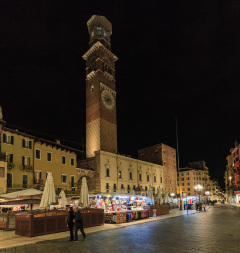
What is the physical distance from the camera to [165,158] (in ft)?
224

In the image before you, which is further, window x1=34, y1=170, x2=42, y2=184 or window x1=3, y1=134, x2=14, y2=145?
window x1=34, y1=170, x2=42, y2=184

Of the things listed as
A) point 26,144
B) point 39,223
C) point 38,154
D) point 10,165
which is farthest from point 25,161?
point 39,223

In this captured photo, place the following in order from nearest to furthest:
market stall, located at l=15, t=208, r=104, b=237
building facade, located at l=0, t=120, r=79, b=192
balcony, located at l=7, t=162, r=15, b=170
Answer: market stall, located at l=15, t=208, r=104, b=237 < balcony, located at l=7, t=162, r=15, b=170 < building facade, located at l=0, t=120, r=79, b=192

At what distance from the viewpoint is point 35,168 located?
31156mm

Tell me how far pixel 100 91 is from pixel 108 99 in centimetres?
286

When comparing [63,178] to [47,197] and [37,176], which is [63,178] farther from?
[47,197]

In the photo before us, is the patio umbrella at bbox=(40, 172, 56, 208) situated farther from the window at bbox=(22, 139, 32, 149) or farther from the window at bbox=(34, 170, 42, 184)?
the window at bbox=(34, 170, 42, 184)

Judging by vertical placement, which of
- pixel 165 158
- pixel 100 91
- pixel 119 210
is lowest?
pixel 119 210

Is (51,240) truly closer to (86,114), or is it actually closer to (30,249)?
(30,249)

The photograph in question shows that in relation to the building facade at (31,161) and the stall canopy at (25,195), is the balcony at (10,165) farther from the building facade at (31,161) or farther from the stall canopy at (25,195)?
the stall canopy at (25,195)

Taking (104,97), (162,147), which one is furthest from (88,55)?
(162,147)

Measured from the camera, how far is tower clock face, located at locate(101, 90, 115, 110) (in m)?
52.6

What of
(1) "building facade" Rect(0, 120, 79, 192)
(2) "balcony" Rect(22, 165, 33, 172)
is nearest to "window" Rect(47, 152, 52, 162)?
(1) "building facade" Rect(0, 120, 79, 192)

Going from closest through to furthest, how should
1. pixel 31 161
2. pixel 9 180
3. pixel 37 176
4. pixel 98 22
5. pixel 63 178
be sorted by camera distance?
pixel 9 180, pixel 31 161, pixel 37 176, pixel 63 178, pixel 98 22
